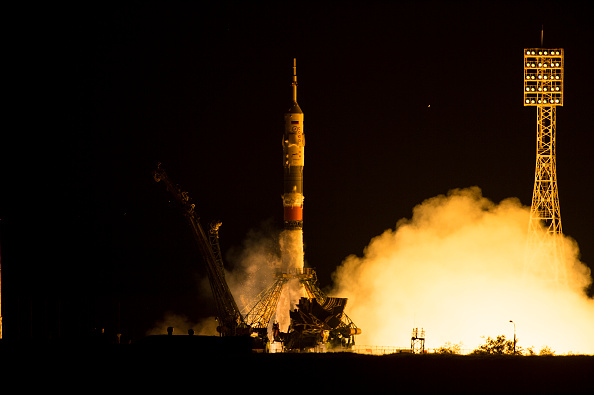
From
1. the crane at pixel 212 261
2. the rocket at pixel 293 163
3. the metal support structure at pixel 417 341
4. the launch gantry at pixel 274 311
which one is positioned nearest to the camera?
the metal support structure at pixel 417 341

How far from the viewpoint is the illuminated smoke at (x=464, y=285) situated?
73.1 meters

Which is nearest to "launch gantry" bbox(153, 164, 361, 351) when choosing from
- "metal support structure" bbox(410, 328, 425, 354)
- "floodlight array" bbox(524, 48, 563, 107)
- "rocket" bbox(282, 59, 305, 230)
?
"metal support structure" bbox(410, 328, 425, 354)

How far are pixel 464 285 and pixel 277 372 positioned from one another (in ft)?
93.1

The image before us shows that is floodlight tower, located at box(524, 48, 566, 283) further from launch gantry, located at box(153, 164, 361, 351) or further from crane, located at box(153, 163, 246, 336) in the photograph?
crane, located at box(153, 163, 246, 336)

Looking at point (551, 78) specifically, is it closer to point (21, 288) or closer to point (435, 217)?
point (435, 217)

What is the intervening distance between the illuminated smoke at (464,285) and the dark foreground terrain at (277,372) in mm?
19023

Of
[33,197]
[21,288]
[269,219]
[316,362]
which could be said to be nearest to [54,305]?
[21,288]

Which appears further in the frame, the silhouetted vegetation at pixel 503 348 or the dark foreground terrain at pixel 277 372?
the silhouetted vegetation at pixel 503 348

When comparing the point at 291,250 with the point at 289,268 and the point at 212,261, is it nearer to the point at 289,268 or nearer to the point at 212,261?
the point at 289,268

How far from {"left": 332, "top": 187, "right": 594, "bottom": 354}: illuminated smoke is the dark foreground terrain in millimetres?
19023

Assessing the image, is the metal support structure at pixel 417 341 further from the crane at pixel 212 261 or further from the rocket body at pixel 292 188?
the crane at pixel 212 261

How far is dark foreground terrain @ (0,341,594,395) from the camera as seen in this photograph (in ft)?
161

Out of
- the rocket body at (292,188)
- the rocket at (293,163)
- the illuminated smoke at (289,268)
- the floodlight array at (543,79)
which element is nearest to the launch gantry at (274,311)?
the illuminated smoke at (289,268)

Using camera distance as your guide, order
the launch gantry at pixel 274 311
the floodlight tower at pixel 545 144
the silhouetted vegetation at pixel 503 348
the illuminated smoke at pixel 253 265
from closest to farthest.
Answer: the silhouetted vegetation at pixel 503 348 < the floodlight tower at pixel 545 144 < the launch gantry at pixel 274 311 < the illuminated smoke at pixel 253 265
